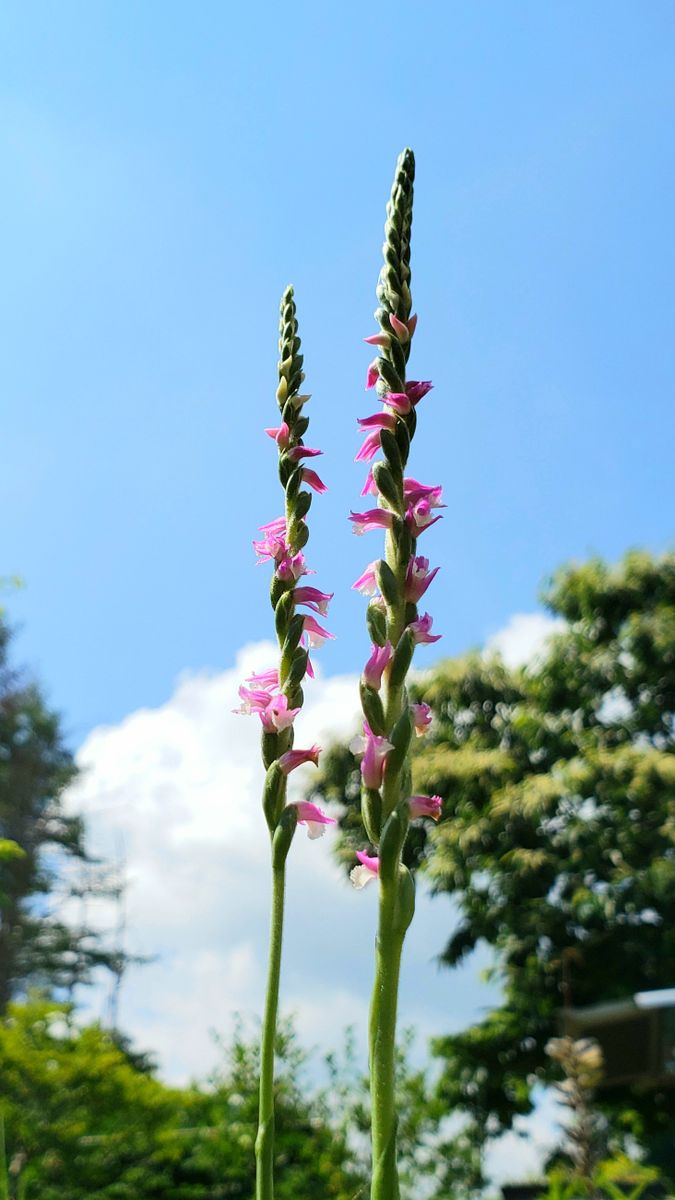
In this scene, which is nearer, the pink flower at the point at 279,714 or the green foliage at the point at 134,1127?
the pink flower at the point at 279,714

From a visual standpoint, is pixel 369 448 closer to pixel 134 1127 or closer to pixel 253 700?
pixel 253 700

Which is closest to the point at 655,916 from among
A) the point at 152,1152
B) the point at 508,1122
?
the point at 508,1122

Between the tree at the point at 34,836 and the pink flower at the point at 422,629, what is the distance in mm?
24198

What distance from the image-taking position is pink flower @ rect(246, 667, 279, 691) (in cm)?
175

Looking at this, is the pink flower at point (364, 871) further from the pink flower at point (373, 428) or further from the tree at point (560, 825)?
the tree at point (560, 825)

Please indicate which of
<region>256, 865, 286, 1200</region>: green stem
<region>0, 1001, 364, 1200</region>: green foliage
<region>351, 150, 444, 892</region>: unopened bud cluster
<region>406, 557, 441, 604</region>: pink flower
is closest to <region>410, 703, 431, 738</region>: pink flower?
<region>351, 150, 444, 892</region>: unopened bud cluster

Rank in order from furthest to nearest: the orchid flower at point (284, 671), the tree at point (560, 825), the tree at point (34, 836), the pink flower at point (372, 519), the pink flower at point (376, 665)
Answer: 1. the tree at point (34, 836)
2. the tree at point (560, 825)
3. the orchid flower at point (284, 671)
4. the pink flower at point (372, 519)
5. the pink flower at point (376, 665)

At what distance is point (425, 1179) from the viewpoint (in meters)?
12.2

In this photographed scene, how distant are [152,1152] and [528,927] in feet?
15.8

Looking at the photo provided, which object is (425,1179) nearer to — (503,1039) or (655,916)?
(503,1039)

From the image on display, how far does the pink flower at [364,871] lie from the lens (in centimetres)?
140

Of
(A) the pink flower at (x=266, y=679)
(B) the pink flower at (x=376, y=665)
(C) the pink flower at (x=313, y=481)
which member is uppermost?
(C) the pink flower at (x=313, y=481)

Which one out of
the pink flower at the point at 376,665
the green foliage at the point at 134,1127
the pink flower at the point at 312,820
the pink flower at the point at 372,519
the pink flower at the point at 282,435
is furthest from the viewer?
the green foliage at the point at 134,1127

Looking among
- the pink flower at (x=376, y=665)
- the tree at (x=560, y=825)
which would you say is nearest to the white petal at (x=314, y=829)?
the pink flower at (x=376, y=665)
